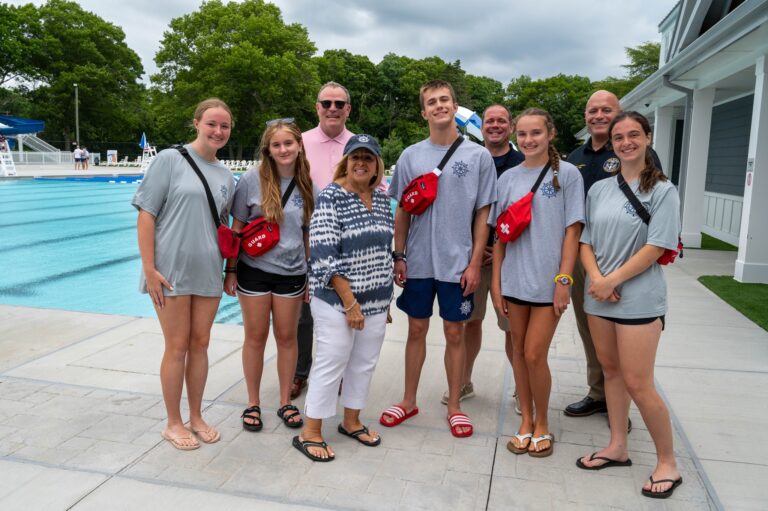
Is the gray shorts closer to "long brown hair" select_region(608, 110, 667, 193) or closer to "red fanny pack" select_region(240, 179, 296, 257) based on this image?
"long brown hair" select_region(608, 110, 667, 193)

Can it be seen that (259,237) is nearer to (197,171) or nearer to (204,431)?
(197,171)

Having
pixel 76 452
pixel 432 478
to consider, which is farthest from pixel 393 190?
pixel 76 452

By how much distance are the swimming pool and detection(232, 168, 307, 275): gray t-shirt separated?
12.3 feet

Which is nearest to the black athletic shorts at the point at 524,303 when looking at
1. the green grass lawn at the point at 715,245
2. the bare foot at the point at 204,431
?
the bare foot at the point at 204,431

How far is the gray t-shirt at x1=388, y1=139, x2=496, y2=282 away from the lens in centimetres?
332

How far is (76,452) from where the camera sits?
3125 mm

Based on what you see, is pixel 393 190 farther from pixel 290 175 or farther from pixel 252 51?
pixel 252 51

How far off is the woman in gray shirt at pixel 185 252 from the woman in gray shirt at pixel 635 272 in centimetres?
205

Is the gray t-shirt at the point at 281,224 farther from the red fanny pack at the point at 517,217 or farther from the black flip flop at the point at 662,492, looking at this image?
the black flip flop at the point at 662,492

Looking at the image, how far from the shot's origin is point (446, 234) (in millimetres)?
3346

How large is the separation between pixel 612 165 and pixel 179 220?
97.7 inches

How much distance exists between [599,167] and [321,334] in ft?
6.48

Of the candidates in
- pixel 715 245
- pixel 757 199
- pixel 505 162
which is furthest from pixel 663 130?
pixel 505 162

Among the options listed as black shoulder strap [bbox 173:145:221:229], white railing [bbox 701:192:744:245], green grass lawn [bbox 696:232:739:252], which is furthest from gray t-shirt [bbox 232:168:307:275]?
white railing [bbox 701:192:744:245]
